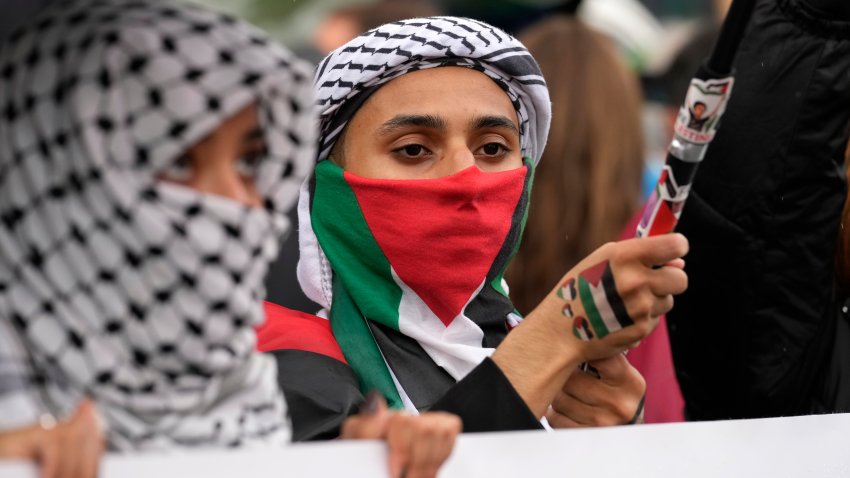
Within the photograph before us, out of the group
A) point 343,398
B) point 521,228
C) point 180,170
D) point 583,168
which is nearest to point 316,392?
point 343,398

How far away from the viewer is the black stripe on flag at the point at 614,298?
6.03ft

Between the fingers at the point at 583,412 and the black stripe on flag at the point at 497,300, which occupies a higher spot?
the black stripe on flag at the point at 497,300

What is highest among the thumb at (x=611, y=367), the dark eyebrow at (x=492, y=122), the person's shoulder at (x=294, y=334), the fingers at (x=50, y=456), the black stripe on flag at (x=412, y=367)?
the fingers at (x=50, y=456)

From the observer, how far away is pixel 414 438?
1.52m

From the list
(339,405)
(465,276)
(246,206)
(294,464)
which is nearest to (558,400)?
(465,276)

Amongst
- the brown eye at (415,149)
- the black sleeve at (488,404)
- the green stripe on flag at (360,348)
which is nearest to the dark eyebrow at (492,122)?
the brown eye at (415,149)

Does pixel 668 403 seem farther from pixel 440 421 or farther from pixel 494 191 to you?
pixel 440 421

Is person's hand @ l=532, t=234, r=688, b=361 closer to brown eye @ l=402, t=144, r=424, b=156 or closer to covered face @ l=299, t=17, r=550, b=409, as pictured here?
covered face @ l=299, t=17, r=550, b=409

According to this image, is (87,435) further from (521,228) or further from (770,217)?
(770,217)

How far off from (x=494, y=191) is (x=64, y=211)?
0.97 metres

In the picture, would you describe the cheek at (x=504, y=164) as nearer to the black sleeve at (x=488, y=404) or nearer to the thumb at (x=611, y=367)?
the thumb at (x=611, y=367)

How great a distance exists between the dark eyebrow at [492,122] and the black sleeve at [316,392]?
1.62 ft

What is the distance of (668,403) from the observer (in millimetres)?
3020

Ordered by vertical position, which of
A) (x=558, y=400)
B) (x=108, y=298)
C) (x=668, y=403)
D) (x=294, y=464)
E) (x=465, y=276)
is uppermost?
(x=108, y=298)
